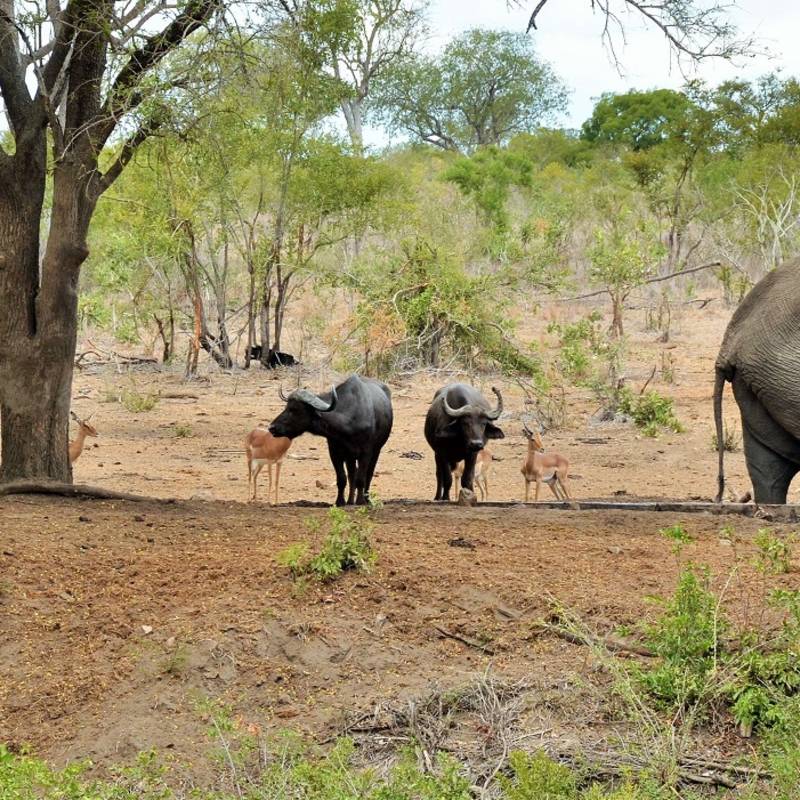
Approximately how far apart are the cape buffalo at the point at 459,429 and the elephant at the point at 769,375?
1.95 m

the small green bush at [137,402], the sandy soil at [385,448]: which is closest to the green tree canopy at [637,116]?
the sandy soil at [385,448]

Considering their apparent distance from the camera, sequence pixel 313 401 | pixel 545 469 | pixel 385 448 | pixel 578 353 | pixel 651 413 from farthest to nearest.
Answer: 1. pixel 578 353
2. pixel 651 413
3. pixel 385 448
4. pixel 545 469
5. pixel 313 401

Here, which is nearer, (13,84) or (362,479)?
(13,84)

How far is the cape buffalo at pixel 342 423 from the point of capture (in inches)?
408

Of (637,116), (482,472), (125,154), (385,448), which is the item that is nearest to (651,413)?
(385,448)

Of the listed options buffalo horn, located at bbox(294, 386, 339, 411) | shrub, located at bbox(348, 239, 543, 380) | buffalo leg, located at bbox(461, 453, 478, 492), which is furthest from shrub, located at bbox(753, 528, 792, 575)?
shrub, located at bbox(348, 239, 543, 380)

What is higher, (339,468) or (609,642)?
(339,468)

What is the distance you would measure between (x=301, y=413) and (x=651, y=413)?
21.9 feet

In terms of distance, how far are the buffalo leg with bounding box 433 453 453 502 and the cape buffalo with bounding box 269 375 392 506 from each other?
0.73 metres

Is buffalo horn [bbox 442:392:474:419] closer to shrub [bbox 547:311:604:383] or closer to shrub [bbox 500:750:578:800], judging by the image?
shrub [bbox 500:750:578:800]

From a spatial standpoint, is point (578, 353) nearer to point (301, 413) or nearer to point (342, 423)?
point (342, 423)

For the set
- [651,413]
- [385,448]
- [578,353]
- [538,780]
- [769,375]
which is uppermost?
[578,353]

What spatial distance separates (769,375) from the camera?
9.11 metres

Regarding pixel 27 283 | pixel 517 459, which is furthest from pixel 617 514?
pixel 517 459
